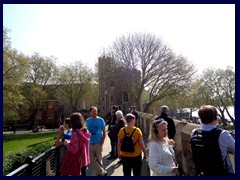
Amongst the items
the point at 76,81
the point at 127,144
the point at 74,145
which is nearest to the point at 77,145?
the point at 74,145

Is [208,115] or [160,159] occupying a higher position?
[208,115]

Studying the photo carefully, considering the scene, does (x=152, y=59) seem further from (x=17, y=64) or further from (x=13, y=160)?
(x=13, y=160)

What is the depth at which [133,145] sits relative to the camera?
19.2 feet

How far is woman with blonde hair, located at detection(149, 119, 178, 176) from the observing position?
3932 mm

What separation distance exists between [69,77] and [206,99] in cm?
2815

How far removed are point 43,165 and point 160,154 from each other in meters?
3.66

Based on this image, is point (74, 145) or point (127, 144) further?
point (127, 144)

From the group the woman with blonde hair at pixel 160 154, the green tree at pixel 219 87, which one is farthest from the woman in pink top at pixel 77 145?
the green tree at pixel 219 87

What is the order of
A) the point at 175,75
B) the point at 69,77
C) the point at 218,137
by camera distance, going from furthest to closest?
the point at 69,77 → the point at 175,75 → the point at 218,137

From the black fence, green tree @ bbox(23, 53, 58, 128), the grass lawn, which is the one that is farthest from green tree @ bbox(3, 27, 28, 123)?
the black fence

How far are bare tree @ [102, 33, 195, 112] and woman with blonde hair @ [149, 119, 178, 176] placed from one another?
38.7 meters

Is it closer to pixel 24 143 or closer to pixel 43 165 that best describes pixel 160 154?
pixel 43 165

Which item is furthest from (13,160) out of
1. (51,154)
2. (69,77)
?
(69,77)

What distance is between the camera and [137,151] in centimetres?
593
